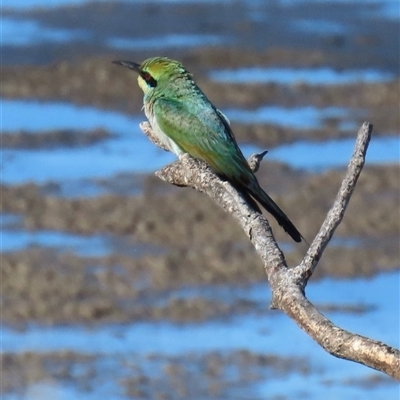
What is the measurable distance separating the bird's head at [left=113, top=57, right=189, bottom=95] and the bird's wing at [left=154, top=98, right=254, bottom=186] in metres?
0.13

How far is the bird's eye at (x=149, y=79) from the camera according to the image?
616 cm

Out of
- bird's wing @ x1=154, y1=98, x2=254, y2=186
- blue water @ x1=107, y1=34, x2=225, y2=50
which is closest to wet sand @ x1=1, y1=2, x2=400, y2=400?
blue water @ x1=107, y1=34, x2=225, y2=50

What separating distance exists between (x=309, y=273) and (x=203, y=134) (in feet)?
7.56

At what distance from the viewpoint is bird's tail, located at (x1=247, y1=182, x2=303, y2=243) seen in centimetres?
494

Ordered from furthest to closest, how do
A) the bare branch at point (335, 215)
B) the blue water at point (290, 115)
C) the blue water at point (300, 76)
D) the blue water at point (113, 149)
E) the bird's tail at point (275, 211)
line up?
the blue water at point (300, 76), the blue water at point (290, 115), the blue water at point (113, 149), the bird's tail at point (275, 211), the bare branch at point (335, 215)

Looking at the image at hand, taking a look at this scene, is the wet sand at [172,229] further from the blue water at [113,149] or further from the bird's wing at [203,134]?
the bird's wing at [203,134]

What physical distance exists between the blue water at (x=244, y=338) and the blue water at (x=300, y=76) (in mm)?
6439

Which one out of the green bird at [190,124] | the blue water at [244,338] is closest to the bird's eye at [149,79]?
the green bird at [190,124]

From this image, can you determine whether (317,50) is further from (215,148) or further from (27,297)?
(215,148)

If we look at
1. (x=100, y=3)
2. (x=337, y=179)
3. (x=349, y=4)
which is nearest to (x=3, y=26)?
(x=100, y=3)

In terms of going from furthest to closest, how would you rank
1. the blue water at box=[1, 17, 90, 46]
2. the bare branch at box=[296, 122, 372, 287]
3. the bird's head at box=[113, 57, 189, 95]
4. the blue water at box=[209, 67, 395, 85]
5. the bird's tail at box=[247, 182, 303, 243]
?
the blue water at box=[1, 17, 90, 46], the blue water at box=[209, 67, 395, 85], the bird's head at box=[113, 57, 189, 95], the bird's tail at box=[247, 182, 303, 243], the bare branch at box=[296, 122, 372, 287]

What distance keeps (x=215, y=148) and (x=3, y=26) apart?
1318cm

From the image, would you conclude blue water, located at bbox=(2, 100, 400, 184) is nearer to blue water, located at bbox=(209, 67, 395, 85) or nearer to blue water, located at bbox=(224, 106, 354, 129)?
blue water, located at bbox=(224, 106, 354, 129)

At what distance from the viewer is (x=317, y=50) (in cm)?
1766
